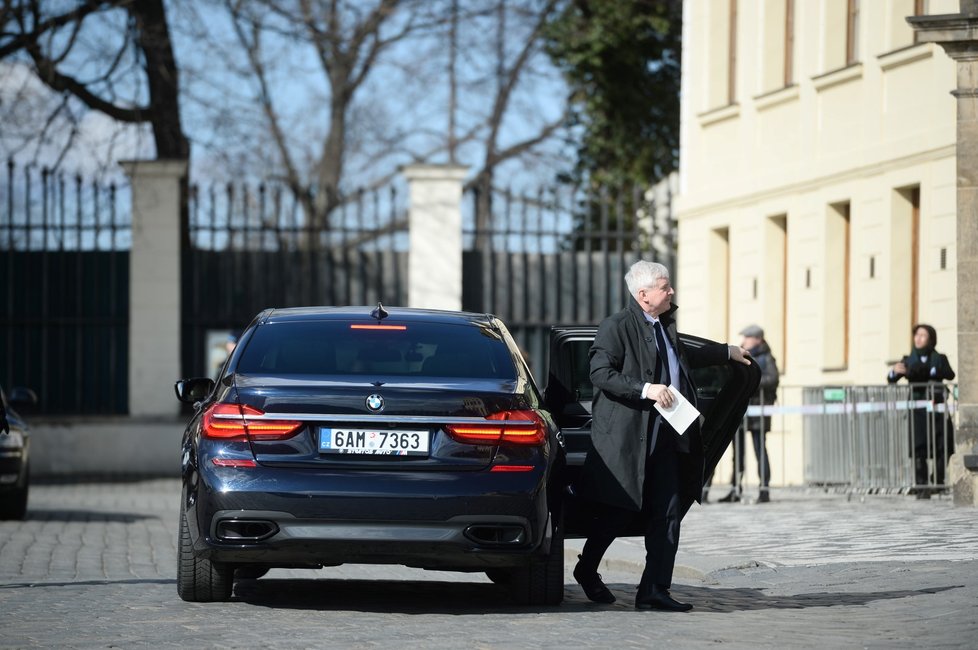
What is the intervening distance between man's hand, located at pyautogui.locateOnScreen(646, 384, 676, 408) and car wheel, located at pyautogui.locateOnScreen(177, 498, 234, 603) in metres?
2.35

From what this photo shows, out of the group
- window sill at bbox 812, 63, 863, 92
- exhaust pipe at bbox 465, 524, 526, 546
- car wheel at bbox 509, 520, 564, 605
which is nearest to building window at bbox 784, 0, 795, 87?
window sill at bbox 812, 63, 863, 92

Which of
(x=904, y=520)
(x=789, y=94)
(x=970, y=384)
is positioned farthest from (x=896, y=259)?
(x=904, y=520)

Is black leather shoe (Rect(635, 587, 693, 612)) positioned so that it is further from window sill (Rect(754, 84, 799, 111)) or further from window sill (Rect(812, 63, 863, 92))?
window sill (Rect(754, 84, 799, 111))

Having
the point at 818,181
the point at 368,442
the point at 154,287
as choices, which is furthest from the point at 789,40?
the point at 368,442

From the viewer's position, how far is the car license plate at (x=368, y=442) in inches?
369

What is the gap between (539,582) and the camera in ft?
33.5

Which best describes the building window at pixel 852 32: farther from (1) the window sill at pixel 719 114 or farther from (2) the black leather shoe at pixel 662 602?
(2) the black leather shoe at pixel 662 602

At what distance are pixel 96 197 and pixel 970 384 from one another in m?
14.6

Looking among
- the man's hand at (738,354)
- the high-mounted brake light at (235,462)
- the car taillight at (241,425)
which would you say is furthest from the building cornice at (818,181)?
the high-mounted brake light at (235,462)

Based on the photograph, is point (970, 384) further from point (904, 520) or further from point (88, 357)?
point (88, 357)

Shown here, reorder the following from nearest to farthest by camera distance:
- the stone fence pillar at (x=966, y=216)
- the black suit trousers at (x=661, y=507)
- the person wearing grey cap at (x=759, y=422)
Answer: the black suit trousers at (x=661, y=507), the stone fence pillar at (x=966, y=216), the person wearing grey cap at (x=759, y=422)

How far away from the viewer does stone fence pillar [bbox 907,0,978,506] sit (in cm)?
1673

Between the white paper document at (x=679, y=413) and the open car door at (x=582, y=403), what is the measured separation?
523 millimetres

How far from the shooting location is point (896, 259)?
22969 mm
